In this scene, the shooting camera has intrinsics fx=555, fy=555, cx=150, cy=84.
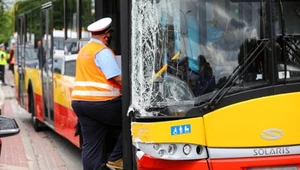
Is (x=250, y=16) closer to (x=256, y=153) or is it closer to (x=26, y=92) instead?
(x=256, y=153)

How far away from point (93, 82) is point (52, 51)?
4.21 meters

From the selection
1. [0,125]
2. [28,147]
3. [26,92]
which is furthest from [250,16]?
[26,92]

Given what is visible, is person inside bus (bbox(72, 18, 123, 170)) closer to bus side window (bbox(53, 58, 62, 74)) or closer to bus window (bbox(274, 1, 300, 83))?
bus window (bbox(274, 1, 300, 83))

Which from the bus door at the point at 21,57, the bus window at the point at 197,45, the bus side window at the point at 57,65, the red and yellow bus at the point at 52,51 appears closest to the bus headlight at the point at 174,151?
the bus window at the point at 197,45

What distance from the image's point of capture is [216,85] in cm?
452

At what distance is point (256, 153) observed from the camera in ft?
14.5

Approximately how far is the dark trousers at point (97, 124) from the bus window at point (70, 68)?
Answer: 2.09 m

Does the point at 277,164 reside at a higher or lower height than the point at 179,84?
lower

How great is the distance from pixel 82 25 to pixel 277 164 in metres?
3.80

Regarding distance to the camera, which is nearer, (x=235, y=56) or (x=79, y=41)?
(x=235, y=56)

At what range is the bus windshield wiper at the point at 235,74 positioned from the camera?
4445mm

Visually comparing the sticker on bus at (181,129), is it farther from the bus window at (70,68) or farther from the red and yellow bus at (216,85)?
the bus window at (70,68)

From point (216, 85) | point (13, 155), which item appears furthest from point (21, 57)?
point (216, 85)

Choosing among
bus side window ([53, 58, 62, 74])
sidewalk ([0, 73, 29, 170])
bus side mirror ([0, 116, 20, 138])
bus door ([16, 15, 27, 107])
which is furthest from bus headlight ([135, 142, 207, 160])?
bus door ([16, 15, 27, 107])
